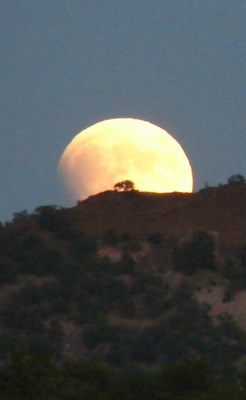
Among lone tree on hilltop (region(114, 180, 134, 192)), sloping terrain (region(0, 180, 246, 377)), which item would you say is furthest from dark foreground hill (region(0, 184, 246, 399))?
lone tree on hilltop (region(114, 180, 134, 192))

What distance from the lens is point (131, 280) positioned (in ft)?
Result: 292

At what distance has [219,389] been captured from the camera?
59.6 metres

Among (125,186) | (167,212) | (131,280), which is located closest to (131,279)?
(131,280)

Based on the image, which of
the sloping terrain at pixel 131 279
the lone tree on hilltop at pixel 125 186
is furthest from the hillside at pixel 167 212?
the lone tree on hilltop at pixel 125 186

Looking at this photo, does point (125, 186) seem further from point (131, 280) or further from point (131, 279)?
point (131, 280)

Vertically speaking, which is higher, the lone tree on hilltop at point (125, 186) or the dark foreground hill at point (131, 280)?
the lone tree on hilltop at point (125, 186)

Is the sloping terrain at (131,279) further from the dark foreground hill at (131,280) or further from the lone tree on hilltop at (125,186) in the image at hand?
the lone tree on hilltop at (125,186)

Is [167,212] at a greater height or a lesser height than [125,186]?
lesser

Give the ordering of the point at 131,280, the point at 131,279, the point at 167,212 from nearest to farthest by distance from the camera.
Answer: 1. the point at 131,280
2. the point at 131,279
3. the point at 167,212

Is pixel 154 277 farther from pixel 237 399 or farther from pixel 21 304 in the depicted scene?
pixel 237 399

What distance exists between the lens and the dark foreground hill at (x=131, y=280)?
267 feet

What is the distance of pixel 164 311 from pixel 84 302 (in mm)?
3388

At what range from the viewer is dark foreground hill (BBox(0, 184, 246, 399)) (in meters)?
81.4

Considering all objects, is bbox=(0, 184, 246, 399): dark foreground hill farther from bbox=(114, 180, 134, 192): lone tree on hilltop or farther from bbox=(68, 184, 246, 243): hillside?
bbox=(114, 180, 134, 192): lone tree on hilltop
